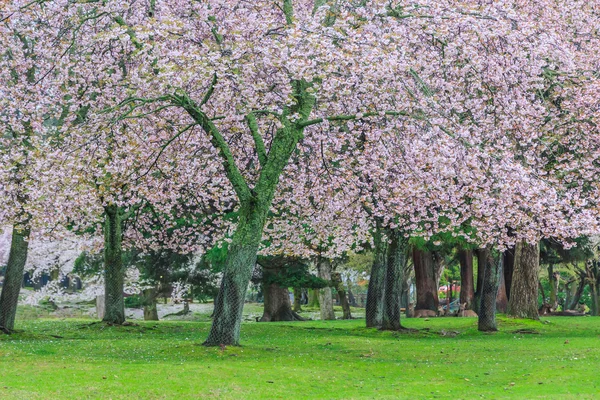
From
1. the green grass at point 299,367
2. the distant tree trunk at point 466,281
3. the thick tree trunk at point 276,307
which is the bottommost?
the green grass at point 299,367

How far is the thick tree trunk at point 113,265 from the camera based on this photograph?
96.0 ft

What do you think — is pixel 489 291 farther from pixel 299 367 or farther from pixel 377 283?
pixel 299 367

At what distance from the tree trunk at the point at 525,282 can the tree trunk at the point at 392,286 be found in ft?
23.0

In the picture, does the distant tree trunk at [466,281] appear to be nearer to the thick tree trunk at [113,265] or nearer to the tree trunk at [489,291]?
the tree trunk at [489,291]

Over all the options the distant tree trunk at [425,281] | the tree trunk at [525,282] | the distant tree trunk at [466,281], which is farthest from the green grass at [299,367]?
the distant tree trunk at [466,281]

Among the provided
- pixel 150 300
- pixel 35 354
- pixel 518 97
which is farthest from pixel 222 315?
pixel 150 300

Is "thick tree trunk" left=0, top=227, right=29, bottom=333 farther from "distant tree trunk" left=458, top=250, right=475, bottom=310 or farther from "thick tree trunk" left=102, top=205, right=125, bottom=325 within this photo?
"distant tree trunk" left=458, top=250, right=475, bottom=310

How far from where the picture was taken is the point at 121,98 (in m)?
23.6

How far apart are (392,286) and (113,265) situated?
11.1 metres

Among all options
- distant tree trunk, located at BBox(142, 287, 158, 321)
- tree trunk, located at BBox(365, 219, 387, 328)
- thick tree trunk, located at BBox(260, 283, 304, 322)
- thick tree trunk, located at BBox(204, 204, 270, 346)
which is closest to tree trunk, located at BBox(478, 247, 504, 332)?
tree trunk, located at BBox(365, 219, 387, 328)

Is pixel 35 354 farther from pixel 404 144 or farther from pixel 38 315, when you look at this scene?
pixel 38 315

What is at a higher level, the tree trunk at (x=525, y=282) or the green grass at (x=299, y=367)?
the tree trunk at (x=525, y=282)

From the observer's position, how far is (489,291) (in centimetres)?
2931

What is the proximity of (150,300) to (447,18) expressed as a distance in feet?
104
